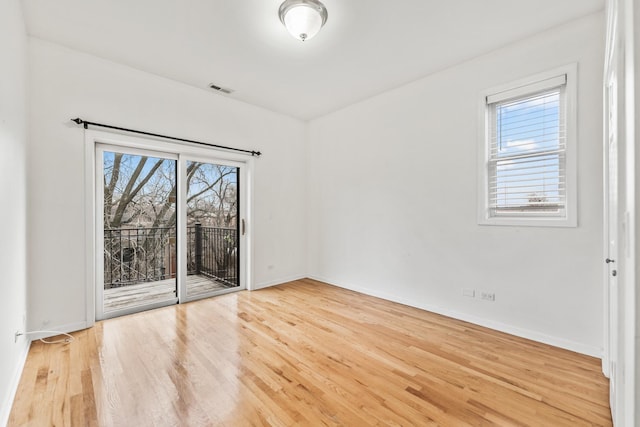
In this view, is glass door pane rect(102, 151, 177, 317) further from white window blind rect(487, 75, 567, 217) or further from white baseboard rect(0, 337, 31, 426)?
white window blind rect(487, 75, 567, 217)

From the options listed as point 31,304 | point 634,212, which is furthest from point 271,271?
point 634,212

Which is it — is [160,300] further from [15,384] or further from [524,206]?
[524,206]

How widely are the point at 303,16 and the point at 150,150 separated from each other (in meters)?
2.46

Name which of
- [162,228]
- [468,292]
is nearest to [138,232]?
[162,228]

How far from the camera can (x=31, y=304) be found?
2.65 metres

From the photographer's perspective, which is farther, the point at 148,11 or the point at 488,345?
the point at 488,345

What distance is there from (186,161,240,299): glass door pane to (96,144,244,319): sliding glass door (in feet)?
0.04

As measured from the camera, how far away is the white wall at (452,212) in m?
2.45

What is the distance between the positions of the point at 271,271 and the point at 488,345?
3.13 m

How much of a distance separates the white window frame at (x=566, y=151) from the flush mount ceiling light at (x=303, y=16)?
1.91m

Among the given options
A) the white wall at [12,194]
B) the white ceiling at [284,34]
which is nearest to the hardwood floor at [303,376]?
the white wall at [12,194]

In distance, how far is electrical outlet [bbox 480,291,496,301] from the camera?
2943mm

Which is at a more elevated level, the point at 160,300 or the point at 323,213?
the point at 323,213

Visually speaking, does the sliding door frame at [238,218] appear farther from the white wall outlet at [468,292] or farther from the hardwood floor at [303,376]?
the white wall outlet at [468,292]
